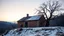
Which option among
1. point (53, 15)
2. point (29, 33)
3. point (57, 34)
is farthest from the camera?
point (53, 15)

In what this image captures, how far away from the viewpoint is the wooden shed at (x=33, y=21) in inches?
2206

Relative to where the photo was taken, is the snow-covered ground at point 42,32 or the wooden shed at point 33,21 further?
the wooden shed at point 33,21

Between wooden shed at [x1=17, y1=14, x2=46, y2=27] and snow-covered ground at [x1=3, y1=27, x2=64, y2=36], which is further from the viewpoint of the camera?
wooden shed at [x1=17, y1=14, x2=46, y2=27]

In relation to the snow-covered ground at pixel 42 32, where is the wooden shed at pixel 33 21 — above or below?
below

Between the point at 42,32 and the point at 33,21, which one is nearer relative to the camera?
the point at 42,32

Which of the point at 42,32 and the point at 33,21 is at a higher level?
the point at 42,32

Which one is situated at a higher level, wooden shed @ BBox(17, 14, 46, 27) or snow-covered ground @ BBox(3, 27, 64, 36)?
snow-covered ground @ BBox(3, 27, 64, 36)

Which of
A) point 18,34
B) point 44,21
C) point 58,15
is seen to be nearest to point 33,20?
point 44,21

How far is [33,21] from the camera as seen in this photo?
56.3 metres

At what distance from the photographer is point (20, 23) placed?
194 feet

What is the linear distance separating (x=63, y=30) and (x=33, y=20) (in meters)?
38.7

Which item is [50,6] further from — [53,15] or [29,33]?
[29,33]

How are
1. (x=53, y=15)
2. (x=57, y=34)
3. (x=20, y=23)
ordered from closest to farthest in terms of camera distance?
(x=57, y=34)
(x=53, y=15)
(x=20, y=23)

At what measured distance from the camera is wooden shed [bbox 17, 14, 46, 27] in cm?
5603
